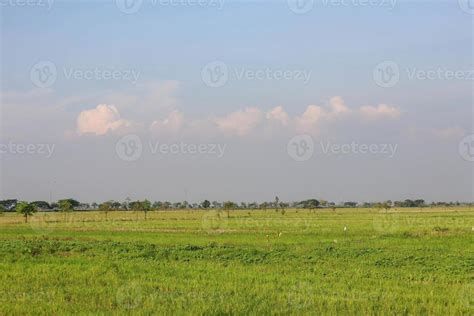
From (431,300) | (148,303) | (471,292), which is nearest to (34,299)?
(148,303)

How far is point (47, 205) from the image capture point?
543 feet

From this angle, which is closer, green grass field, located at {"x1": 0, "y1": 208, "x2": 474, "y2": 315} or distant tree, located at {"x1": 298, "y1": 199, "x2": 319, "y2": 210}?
green grass field, located at {"x1": 0, "y1": 208, "x2": 474, "y2": 315}

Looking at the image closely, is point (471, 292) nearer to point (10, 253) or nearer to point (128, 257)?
point (128, 257)
